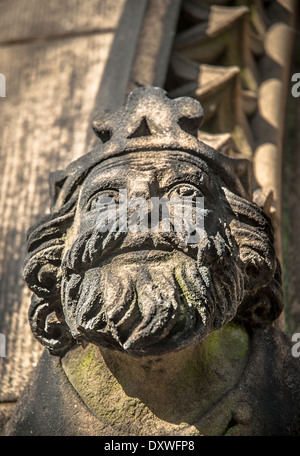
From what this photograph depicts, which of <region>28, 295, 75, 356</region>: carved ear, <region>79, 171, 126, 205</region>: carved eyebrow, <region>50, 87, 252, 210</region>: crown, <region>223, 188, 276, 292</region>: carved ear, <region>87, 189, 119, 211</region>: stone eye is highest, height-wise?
<region>50, 87, 252, 210</region>: crown

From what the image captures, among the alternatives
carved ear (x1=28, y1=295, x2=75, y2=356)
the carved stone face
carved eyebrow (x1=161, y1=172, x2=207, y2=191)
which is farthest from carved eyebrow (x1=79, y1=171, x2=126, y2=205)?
carved ear (x1=28, y1=295, x2=75, y2=356)

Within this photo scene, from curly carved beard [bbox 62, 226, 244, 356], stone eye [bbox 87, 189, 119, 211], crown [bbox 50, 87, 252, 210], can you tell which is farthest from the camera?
crown [bbox 50, 87, 252, 210]

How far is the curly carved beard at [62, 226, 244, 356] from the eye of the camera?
1.73m

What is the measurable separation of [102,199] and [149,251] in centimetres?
22

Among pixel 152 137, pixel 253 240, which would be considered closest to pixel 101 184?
pixel 152 137

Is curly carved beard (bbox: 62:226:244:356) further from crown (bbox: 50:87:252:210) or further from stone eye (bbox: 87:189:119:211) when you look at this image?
crown (bbox: 50:87:252:210)

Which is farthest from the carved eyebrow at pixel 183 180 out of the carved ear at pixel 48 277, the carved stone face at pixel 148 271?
the carved ear at pixel 48 277

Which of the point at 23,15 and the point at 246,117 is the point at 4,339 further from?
the point at 23,15

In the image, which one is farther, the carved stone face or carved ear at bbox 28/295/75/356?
carved ear at bbox 28/295/75/356

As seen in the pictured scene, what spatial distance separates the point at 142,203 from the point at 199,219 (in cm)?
15

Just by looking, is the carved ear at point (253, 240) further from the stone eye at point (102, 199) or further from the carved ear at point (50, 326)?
the carved ear at point (50, 326)

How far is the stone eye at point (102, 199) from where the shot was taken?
→ 1929 mm

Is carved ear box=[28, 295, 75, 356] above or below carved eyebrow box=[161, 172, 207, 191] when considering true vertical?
below

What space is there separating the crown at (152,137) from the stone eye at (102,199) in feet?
0.41
